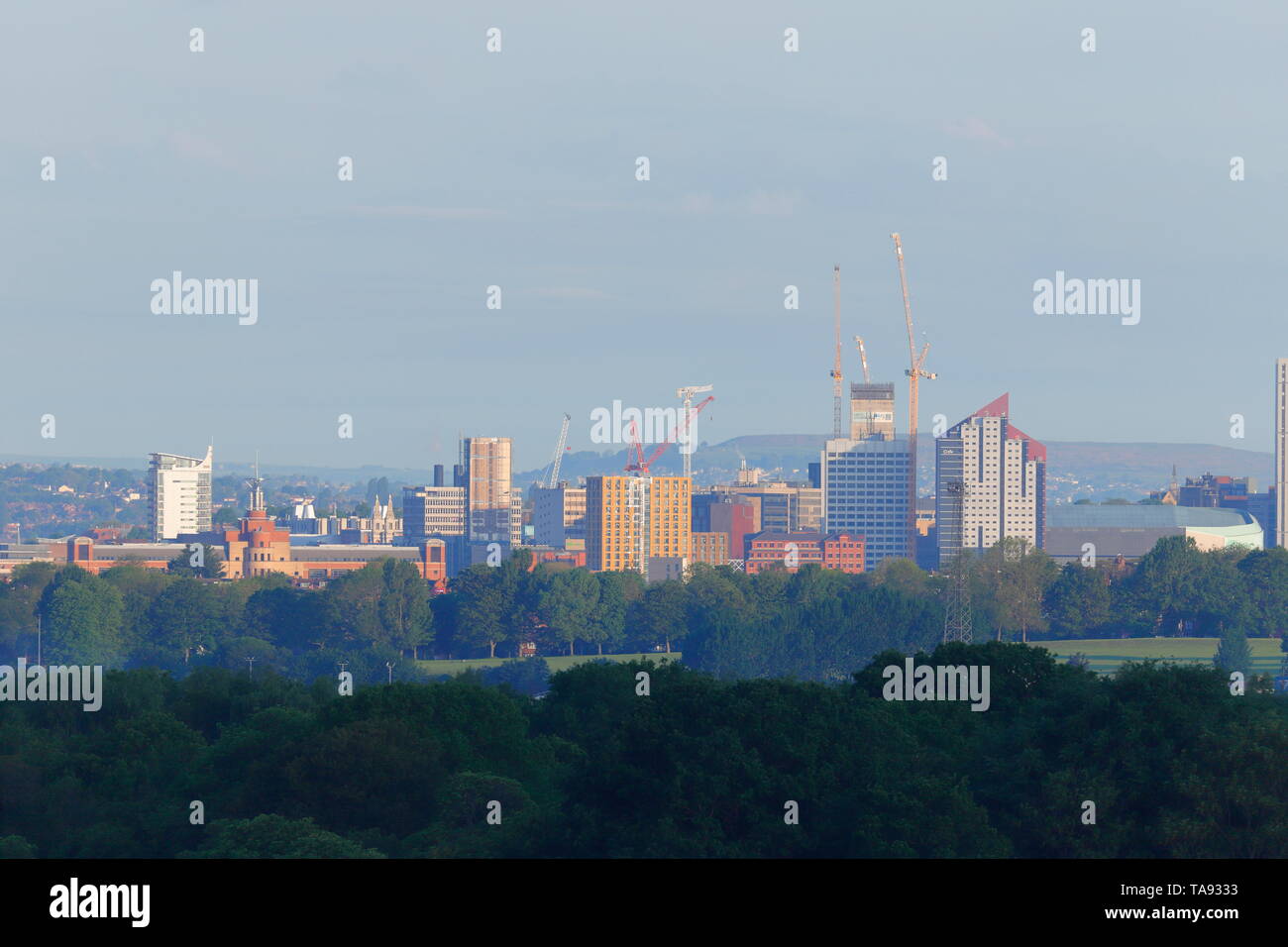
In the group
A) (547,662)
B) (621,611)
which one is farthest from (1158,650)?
(547,662)

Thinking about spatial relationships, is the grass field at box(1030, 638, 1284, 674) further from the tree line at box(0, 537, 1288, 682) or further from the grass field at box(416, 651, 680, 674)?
the grass field at box(416, 651, 680, 674)

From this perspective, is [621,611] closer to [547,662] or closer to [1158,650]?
[547,662]

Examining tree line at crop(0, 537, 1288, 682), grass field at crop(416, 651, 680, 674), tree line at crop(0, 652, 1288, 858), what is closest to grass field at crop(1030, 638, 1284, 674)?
tree line at crop(0, 537, 1288, 682)

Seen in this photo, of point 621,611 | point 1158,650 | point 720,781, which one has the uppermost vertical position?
point 720,781

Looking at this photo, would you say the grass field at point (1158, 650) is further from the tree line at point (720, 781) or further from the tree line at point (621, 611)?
the tree line at point (720, 781)

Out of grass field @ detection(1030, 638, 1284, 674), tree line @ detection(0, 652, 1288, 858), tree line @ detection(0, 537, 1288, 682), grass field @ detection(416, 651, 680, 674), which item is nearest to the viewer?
tree line @ detection(0, 652, 1288, 858)

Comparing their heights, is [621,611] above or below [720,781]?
below

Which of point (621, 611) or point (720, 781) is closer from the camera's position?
point (720, 781)

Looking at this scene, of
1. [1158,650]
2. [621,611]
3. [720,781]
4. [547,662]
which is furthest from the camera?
[621,611]
